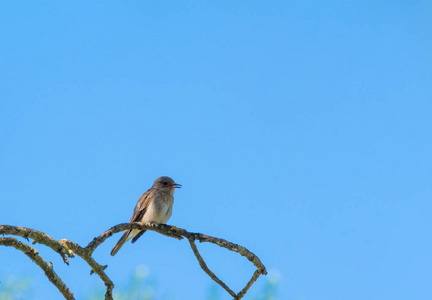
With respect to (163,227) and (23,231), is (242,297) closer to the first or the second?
(163,227)

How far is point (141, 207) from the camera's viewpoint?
9.46 m

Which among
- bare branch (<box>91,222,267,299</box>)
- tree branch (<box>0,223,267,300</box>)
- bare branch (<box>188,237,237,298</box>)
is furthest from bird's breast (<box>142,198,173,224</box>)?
bare branch (<box>188,237,237,298</box>)

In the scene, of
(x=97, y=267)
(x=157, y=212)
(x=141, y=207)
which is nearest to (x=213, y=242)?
(x=97, y=267)

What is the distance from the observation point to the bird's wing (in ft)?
30.8

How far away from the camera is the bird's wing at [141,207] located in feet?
30.8

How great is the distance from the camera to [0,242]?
390 cm

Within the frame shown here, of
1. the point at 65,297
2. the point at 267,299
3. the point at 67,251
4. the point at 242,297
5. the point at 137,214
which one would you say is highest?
the point at 137,214

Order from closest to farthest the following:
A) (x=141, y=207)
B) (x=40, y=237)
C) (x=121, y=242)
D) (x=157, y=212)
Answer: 1. (x=40, y=237)
2. (x=121, y=242)
3. (x=157, y=212)
4. (x=141, y=207)

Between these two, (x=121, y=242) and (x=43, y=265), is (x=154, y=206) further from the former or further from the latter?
(x=43, y=265)

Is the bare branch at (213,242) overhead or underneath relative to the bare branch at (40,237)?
overhead

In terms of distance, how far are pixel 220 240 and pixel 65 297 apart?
1.38 m

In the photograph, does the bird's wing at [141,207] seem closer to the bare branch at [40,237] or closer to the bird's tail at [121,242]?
the bird's tail at [121,242]

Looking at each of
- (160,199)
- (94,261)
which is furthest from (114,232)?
(160,199)

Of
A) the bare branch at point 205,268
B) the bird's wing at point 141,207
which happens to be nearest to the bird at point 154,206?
the bird's wing at point 141,207
